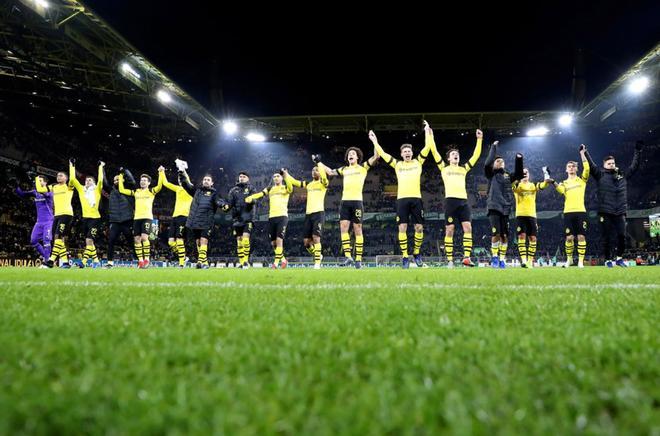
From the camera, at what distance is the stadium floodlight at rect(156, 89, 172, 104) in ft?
68.5

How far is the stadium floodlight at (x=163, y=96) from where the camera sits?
68.5ft

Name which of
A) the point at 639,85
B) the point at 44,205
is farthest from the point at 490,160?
the point at 639,85

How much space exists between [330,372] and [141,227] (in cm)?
1101

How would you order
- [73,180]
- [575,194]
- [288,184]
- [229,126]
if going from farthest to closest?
[229,126], [73,180], [575,194], [288,184]

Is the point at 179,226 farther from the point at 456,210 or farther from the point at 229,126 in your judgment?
the point at 229,126

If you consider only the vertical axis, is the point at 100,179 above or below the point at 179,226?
above

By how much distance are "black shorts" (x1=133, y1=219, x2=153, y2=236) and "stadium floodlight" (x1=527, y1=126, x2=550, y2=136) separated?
2845 centimetres

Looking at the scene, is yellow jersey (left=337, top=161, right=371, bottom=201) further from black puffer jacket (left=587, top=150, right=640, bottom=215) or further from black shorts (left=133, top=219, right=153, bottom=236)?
black shorts (left=133, top=219, right=153, bottom=236)

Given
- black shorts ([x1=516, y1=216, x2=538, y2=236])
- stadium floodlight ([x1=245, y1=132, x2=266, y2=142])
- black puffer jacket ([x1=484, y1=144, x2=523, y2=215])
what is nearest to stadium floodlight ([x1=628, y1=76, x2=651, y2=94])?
black shorts ([x1=516, y1=216, x2=538, y2=236])

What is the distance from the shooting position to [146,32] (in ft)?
57.2

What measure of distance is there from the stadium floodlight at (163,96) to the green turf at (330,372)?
2125 centimetres

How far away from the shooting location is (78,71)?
19219 millimetres

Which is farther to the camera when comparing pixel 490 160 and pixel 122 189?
pixel 122 189

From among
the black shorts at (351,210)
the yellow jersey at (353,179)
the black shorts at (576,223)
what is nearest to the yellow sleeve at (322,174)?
the yellow jersey at (353,179)
